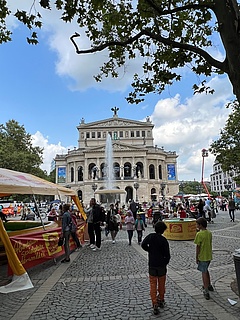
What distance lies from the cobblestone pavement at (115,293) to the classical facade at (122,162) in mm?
60154

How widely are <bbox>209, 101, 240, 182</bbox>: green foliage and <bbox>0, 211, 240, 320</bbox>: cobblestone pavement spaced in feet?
52.2

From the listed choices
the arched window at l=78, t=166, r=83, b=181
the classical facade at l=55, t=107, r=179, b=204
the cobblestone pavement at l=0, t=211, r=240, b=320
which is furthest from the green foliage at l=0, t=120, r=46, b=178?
the cobblestone pavement at l=0, t=211, r=240, b=320

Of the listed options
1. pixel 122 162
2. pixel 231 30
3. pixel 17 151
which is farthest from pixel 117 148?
pixel 231 30

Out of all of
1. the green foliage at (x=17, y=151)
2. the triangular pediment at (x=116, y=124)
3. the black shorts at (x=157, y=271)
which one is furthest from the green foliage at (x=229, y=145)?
the triangular pediment at (x=116, y=124)

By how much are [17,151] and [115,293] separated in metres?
46.2

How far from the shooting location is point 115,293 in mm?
5551

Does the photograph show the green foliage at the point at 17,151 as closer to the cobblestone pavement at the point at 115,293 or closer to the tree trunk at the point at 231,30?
the cobblestone pavement at the point at 115,293

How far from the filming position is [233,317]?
421cm

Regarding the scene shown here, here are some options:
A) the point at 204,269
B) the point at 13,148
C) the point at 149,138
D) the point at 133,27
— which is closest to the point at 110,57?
the point at 133,27

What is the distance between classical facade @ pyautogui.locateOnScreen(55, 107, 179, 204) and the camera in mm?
74062

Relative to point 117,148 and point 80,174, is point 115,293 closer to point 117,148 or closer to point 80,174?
point 117,148

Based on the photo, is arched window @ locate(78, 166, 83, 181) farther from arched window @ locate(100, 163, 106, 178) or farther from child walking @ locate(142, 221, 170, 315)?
child walking @ locate(142, 221, 170, 315)

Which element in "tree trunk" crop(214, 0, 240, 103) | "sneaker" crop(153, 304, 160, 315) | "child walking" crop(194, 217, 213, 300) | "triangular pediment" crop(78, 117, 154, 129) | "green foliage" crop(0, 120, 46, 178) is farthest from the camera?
"triangular pediment" crop(78, 117, 154, 129)

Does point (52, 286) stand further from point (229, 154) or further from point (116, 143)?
point (116, 143)
